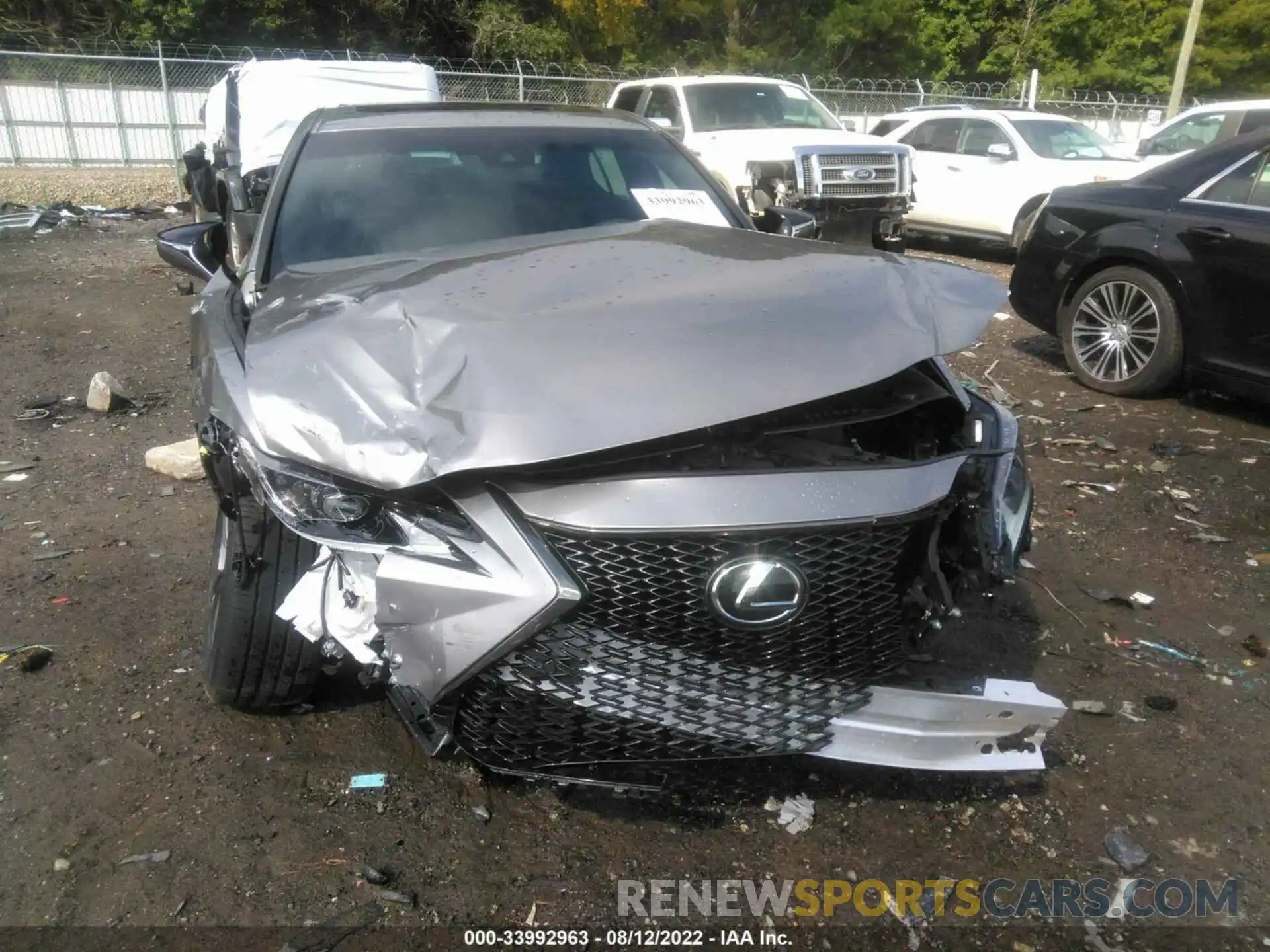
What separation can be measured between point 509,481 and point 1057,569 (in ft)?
9.51

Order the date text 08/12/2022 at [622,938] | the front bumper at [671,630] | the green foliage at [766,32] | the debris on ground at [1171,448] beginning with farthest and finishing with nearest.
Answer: the green foliage at [766,32], the debris on ground at [1171,448], the date text 08/12/2022 at [622,938], the front bumper at [671,630]

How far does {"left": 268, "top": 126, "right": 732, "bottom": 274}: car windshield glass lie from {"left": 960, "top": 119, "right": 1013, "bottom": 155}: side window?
351 inches

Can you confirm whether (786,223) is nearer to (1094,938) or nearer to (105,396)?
(1094,938)

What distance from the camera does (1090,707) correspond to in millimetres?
3143

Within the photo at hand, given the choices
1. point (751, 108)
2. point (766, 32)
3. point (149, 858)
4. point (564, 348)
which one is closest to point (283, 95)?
point (751, 108)

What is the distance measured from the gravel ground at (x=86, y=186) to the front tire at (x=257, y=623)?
1614 cm

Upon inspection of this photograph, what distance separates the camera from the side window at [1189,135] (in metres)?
Result: 11.6

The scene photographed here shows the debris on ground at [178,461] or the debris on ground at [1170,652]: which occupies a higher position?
the debris on ground at [1170,652]

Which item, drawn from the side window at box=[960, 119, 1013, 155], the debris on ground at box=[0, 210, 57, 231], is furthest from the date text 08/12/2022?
the debris on ground at box=[0, 210, 57, 231]

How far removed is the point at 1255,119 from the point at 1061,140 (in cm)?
208

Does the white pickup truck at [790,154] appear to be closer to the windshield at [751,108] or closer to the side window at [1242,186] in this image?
the windshield at [751,108]

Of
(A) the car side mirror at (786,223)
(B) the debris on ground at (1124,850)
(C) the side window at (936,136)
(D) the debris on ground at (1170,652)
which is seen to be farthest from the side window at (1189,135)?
(B) the debris on ground at (1124,850)

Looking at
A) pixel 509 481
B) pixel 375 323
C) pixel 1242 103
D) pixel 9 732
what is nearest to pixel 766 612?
pixel 509 481

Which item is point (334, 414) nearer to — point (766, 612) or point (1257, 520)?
point (766, 612)
